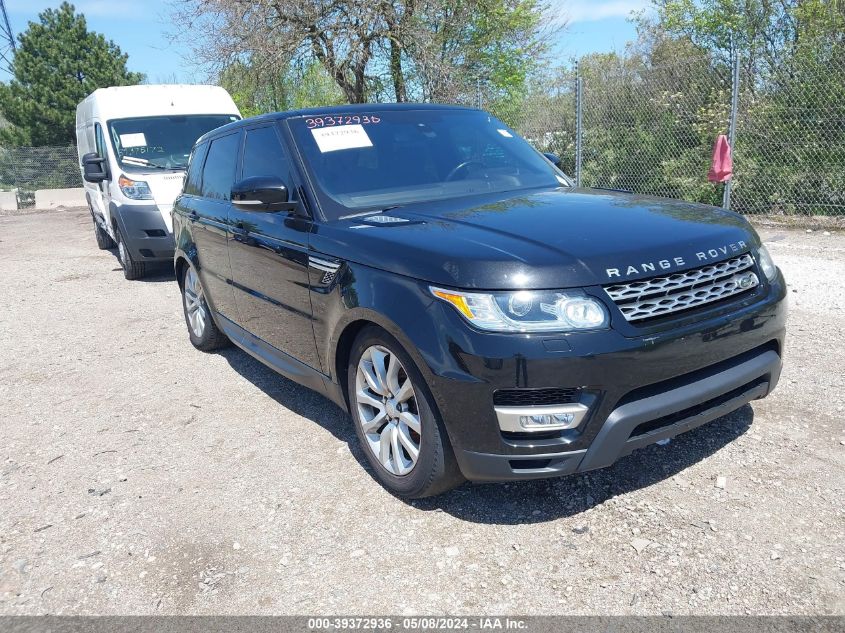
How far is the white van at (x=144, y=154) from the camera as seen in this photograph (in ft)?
30.0

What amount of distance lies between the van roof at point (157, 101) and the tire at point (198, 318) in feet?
16.1

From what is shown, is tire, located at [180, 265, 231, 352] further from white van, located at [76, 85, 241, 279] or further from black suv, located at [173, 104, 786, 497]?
white van, located at [76, 85, 241, 279]

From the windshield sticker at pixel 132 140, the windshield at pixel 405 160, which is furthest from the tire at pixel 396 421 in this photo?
the windshield sticker at pixel 132 140

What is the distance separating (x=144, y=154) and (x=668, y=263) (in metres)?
8.55

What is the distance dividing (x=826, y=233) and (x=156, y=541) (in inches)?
369

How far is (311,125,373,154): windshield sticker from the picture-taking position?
3.92 m

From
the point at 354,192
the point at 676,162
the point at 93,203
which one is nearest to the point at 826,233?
the point at 676,162

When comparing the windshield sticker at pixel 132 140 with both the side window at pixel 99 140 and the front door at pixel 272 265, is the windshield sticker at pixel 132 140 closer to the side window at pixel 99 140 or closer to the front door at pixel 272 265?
the side window at pixel 99 140

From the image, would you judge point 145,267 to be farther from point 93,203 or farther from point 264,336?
point 264,336

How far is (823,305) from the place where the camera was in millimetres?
5996

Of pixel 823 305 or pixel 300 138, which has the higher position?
pixel 300 138

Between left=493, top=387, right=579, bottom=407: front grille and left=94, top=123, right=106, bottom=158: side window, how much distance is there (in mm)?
9088

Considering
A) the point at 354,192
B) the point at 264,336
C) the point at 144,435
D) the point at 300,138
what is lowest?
the point at 144,435

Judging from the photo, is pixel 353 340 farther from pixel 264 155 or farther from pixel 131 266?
pixel 131 266
